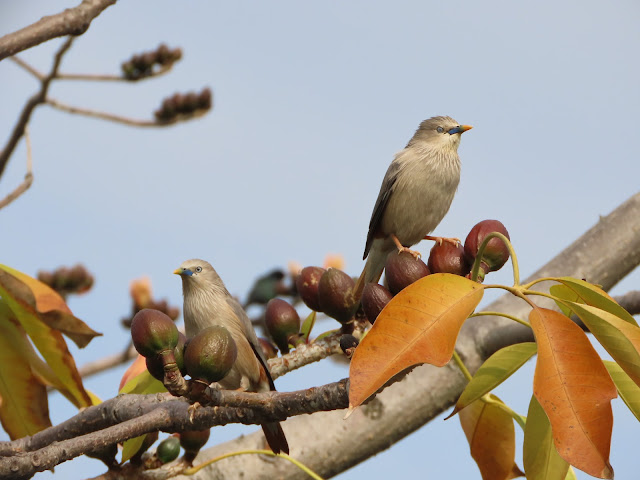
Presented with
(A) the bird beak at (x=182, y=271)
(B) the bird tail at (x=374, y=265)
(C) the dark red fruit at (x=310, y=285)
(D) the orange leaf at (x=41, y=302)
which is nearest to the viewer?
(D) the orange leaf at (x=41, y=302)

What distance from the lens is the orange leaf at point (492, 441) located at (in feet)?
9.13

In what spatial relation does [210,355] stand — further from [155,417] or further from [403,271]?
[403,271]

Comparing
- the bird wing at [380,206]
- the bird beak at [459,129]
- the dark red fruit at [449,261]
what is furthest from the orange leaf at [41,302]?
the bird beak at [459,129]

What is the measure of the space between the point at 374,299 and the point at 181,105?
4124mm

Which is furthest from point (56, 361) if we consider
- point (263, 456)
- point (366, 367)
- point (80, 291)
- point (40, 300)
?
point (80, 291)

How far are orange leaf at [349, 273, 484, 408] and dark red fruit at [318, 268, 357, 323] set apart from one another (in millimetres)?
995

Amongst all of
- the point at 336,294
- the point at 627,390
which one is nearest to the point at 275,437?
Result: the point at 336,294

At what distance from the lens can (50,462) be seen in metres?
2.27

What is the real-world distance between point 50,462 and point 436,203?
2.97 m

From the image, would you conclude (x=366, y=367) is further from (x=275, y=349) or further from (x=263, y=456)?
(x=263, y=456)

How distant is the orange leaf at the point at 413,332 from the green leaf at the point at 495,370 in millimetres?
462

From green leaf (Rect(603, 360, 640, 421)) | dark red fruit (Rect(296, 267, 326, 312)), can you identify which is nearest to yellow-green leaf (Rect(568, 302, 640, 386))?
green leaf (Rect(603, 360, 640, 421))

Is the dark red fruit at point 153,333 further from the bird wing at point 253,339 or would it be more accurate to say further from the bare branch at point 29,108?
the bare branch at point 29,108

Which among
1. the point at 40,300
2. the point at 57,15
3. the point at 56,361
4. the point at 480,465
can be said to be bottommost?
the point at 480,465
